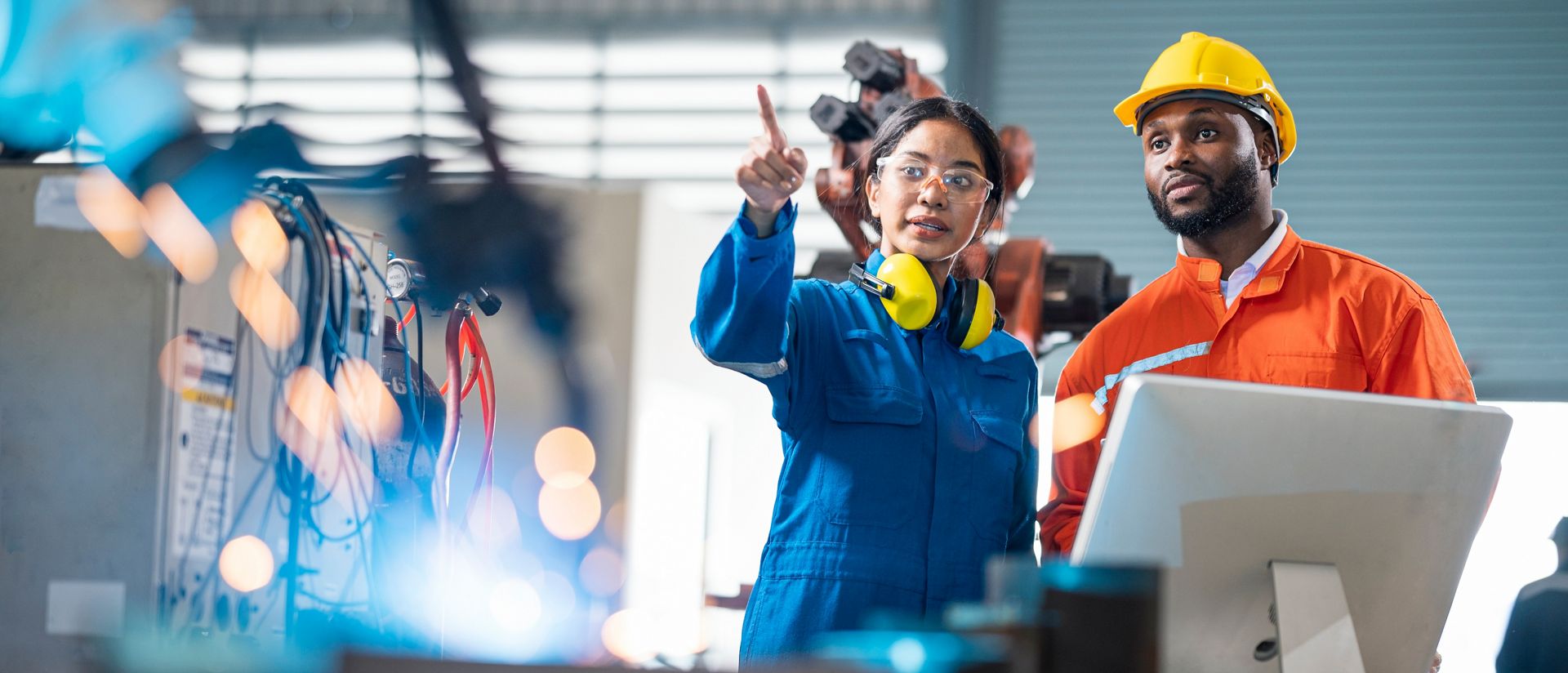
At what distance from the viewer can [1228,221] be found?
224 cm

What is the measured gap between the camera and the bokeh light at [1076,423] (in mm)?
2133

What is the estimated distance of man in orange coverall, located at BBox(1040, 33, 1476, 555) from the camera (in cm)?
205

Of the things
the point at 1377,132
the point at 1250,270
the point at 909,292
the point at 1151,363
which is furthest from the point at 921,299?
the point at 1377,132

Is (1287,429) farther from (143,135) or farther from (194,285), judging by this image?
(143,135)

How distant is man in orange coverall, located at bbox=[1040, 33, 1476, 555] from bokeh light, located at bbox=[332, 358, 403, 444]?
101cm

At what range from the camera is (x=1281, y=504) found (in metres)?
1.30

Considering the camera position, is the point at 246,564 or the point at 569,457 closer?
the point at 246,564

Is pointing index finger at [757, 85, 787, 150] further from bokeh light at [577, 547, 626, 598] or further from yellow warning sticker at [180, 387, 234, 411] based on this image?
bokeh light at [577, 547, 626, 598]

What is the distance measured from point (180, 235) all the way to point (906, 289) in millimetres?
931

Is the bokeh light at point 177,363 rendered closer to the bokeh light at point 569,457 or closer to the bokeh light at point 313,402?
the bokeh light at point 313,402

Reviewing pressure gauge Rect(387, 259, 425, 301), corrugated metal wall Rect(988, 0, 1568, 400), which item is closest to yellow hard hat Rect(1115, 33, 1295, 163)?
pressure gauge Rect(387, 259, 425, 301)

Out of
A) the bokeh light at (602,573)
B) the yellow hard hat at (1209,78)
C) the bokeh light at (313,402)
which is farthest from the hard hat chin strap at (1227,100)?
the bokeh light at (602,573)

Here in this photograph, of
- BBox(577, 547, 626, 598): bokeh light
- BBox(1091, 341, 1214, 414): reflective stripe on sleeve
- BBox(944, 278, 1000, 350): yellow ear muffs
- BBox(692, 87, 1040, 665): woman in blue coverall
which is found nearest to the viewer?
BBox(692, 87, 1040, 665): woman in blue coverall

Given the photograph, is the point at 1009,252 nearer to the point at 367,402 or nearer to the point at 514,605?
the point at 367,402
